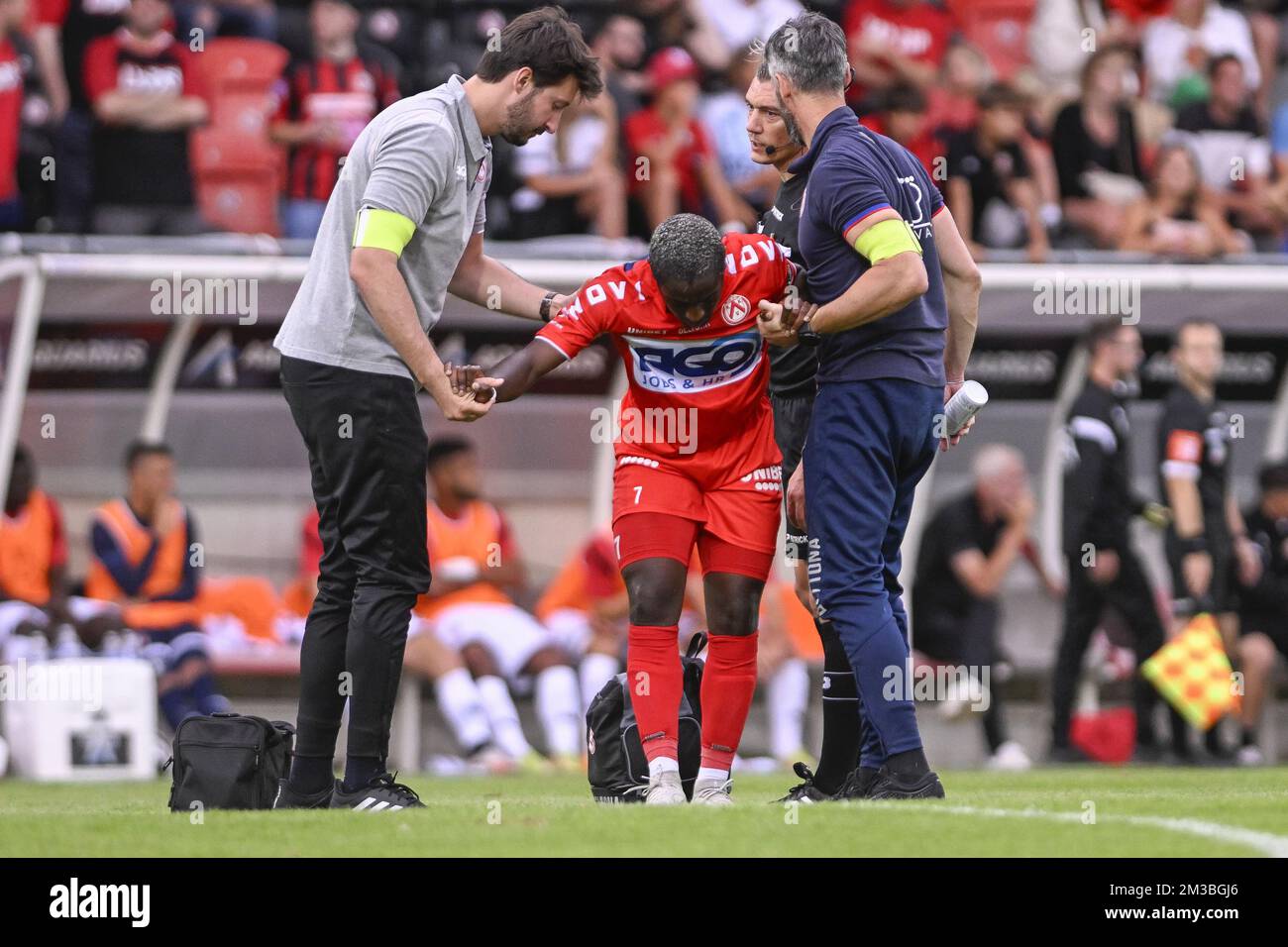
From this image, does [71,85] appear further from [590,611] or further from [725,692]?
[725,692]

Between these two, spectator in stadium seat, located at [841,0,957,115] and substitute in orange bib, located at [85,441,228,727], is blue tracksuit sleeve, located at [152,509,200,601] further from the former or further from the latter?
spectator in stadium seat, located at [841,0,957,115]

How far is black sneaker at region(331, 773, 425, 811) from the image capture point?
595 cm

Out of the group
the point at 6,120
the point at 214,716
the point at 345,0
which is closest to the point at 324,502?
the point at 214,716

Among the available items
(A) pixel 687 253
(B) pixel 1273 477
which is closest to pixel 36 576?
(A) pixel 687 253

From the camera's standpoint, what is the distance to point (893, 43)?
13156 mm

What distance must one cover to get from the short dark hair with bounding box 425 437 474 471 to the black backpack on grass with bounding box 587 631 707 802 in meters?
5.16

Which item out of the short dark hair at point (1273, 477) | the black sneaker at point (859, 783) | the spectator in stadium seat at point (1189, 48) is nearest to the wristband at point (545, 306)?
the black sneaker at point (859, 783)

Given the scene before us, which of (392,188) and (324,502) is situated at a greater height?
(392,188)

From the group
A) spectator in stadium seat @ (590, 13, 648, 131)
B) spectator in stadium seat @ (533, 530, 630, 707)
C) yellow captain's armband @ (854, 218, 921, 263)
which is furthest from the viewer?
spectator in stadium seat @ (590, 13, 648, 131)

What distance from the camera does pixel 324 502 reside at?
611 cm

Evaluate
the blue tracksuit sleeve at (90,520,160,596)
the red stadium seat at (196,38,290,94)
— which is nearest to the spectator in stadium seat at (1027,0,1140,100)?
the red stadium seat at (196,38,290,94)

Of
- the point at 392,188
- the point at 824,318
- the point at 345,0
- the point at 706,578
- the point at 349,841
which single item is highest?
the point at 345,0

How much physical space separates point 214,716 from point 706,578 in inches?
60.8
